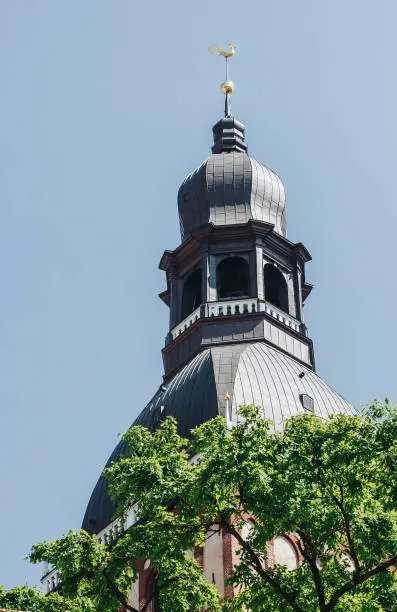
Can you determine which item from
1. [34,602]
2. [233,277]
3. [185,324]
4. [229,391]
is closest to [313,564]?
[34,602]

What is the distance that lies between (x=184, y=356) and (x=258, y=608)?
19.7 meters

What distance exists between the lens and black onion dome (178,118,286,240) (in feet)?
155

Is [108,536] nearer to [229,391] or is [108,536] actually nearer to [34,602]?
[229,391]

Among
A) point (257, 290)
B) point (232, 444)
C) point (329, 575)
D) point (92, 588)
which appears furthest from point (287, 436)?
point (257, 290)

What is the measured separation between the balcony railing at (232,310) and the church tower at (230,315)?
44mm

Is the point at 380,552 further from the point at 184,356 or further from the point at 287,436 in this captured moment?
the point at 184,356

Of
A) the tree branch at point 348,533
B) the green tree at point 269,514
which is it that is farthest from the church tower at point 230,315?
the tree branch at point 348,533

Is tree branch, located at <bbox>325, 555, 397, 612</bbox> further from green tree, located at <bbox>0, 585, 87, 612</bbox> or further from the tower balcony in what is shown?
the tower balcony

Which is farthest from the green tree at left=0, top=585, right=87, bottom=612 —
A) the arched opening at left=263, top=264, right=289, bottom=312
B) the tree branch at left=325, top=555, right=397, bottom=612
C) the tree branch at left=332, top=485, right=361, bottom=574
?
the arched opening at left=263, top=264, right=289, bottom=312

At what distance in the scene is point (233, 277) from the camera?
47094mm

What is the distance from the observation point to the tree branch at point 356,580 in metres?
23.2

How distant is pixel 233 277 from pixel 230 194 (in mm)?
2924

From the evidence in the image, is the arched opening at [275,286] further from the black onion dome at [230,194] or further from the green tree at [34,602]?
the green tree at [34,602]

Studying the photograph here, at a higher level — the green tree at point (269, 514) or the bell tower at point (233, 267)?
the bell tower at point (233, 267)
